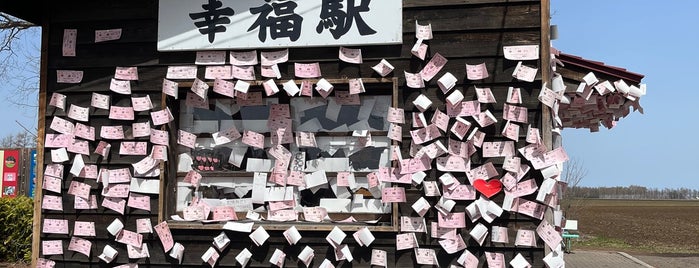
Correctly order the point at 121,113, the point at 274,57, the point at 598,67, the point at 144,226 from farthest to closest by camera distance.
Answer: the point at 598,67, the point at 121,113, the point at 144,226, the point at 274,57

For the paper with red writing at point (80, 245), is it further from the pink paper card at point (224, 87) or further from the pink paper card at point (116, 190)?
the pink paper card at point (224, 87)

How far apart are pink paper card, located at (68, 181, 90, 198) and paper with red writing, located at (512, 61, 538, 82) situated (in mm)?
3477

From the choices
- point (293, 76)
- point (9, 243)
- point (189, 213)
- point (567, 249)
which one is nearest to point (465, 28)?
point (293, 76)

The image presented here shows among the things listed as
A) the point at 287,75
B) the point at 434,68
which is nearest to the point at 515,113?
the point at 434,68

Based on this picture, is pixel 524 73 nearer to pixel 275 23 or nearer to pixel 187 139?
pixel 275 23

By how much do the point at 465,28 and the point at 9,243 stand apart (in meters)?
8.93

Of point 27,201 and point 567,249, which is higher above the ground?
point 27,201

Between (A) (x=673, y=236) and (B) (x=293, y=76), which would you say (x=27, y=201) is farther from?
(A) (x=673, y=236)

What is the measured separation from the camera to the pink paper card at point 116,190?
507cm

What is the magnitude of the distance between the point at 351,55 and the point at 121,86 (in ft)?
6.24

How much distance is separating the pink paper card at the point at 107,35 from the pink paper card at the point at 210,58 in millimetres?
728

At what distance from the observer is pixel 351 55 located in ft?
15.7

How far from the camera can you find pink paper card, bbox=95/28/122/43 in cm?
518

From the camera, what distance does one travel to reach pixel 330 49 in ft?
15.9
